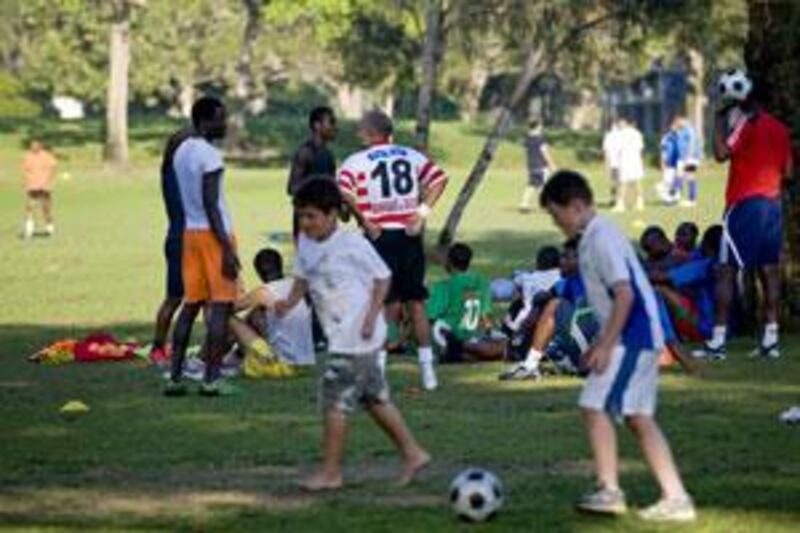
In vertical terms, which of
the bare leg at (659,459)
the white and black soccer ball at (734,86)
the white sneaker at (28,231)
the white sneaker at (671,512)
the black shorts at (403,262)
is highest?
the white and black soccer ball at (734,86)

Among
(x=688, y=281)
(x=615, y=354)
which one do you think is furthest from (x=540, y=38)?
(x=615, y=354)

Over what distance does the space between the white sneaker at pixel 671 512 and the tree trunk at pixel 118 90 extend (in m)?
53.1

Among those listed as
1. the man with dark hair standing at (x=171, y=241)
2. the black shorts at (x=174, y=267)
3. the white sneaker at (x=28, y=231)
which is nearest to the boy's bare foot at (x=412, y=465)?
the man with dark hair standing at (x=171, y=241)

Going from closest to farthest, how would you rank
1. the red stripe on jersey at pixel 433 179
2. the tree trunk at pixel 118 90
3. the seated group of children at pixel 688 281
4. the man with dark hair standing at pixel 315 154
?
the red stripe on jersey at pixel 433 179 < the seated group of children at pixel 688 281 < the man with dark hair standing at pixel 315 154 < the tree trunk at pixel 118 90

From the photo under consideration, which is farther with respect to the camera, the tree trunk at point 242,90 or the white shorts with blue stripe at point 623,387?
the tree trunk at point 242,90

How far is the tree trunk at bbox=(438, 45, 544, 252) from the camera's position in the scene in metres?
28.5

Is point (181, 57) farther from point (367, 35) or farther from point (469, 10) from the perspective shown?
point (469, 10)

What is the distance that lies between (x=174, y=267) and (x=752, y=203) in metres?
4.57

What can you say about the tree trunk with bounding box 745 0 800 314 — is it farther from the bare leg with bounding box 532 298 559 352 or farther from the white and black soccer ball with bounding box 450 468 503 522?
the white and black soccer ball with bounding box 450 468 503 522

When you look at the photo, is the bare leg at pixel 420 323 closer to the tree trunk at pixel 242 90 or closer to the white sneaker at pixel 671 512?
the white sneaker at pixel 671 512

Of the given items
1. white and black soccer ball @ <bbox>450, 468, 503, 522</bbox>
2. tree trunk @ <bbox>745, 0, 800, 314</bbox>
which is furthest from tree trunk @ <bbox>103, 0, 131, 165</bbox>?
white and black soccer ball @ <bbox>450, 468, 503, 522</bbox>

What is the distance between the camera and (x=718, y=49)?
3572 cm

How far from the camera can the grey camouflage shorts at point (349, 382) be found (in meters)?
10.1

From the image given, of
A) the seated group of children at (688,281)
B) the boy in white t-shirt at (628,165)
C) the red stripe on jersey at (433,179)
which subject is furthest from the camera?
the boy in white t-shirt at (628,165)
